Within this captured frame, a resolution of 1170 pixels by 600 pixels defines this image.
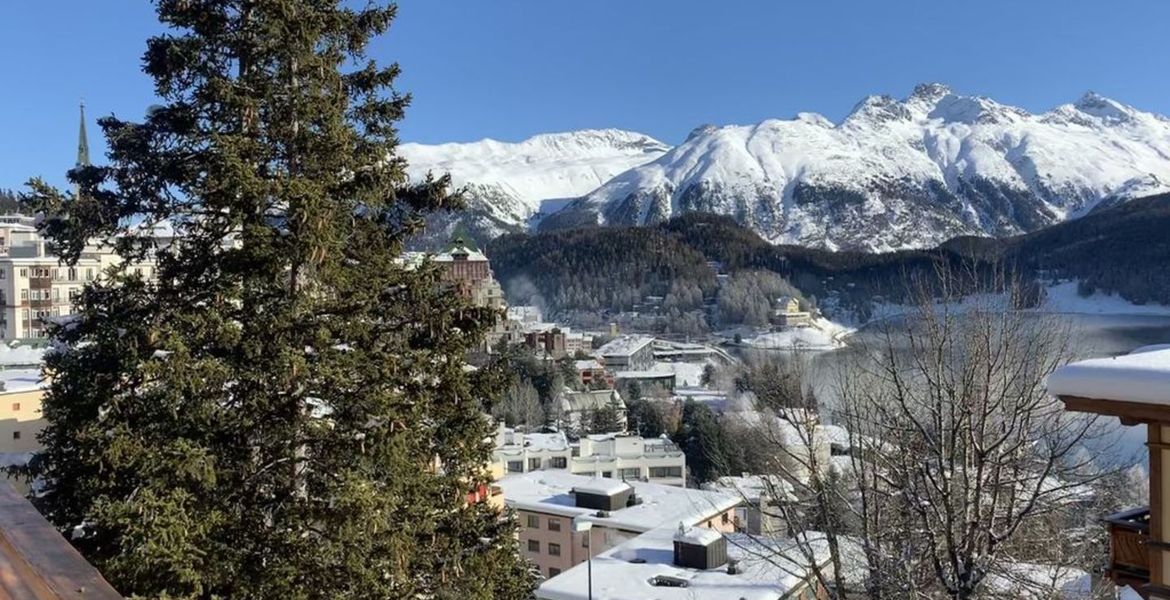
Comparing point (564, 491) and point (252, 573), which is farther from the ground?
point (252, 573)

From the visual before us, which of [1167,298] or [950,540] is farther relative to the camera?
[1167,298]

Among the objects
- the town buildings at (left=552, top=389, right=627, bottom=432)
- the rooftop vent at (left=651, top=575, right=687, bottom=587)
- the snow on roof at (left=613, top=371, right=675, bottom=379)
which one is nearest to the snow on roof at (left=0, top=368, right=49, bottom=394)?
the rooftop vent at (left=651, top=575, right=687, bottom=587)

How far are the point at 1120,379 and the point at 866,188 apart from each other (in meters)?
169

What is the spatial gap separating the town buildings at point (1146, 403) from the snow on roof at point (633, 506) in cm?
1303

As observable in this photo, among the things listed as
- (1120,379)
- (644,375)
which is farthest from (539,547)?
(644,375)

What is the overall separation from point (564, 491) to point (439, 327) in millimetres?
14434

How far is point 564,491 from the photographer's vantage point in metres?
18.9

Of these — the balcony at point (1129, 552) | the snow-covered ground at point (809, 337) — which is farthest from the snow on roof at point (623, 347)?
the balcony at point (1129, 552)

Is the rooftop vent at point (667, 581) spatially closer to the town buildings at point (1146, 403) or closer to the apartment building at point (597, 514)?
the apartment building at point (597, 514)

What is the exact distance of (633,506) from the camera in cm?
1748

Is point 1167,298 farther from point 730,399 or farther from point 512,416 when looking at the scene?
point 512,416

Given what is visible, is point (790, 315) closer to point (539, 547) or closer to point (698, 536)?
point (539, 547)

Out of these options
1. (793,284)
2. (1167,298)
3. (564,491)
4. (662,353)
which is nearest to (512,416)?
(564,491)

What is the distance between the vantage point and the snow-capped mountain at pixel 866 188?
152m
